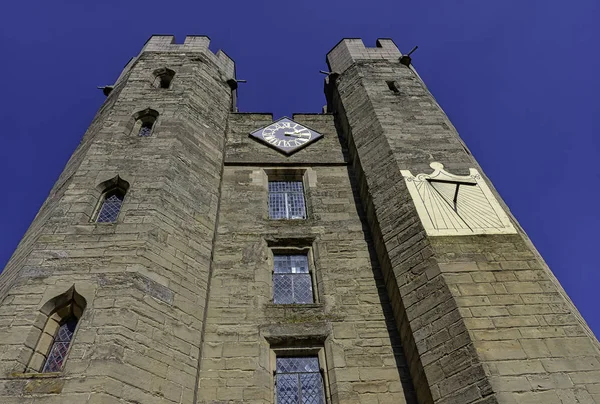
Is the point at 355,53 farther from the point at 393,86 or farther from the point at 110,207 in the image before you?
the point at 110,207

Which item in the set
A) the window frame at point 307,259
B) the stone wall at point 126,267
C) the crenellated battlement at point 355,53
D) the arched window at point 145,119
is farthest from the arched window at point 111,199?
the crenellated battlement at point 355,53

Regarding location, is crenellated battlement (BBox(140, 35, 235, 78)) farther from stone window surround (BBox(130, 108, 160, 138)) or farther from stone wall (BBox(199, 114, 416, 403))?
stone wall (BBox(199, 114, 416, 403))

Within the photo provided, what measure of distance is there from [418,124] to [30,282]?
7.71 meters

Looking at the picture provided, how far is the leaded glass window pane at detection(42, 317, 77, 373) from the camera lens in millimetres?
5637

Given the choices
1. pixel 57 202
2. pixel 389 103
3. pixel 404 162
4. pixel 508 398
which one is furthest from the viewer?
pixel 389 103

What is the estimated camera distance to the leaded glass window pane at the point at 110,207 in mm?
7953

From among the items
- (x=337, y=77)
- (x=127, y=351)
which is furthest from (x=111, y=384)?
(x=337, y=77)

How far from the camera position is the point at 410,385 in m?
6.43

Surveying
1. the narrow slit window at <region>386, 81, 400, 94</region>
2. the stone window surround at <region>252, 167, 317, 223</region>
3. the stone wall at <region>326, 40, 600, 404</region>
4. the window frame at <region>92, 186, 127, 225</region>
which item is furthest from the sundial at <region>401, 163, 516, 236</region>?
the window frame at <region>92, 186, 127, 225</region>

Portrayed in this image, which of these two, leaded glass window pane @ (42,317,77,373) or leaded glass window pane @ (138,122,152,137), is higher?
leaded glass window pane @ (138,122,152,137)

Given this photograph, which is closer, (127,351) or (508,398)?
(508,398)

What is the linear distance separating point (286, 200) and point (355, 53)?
607 centimetres

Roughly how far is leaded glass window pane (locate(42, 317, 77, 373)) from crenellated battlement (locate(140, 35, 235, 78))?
9.35 m

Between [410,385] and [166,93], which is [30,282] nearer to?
[410,385]
